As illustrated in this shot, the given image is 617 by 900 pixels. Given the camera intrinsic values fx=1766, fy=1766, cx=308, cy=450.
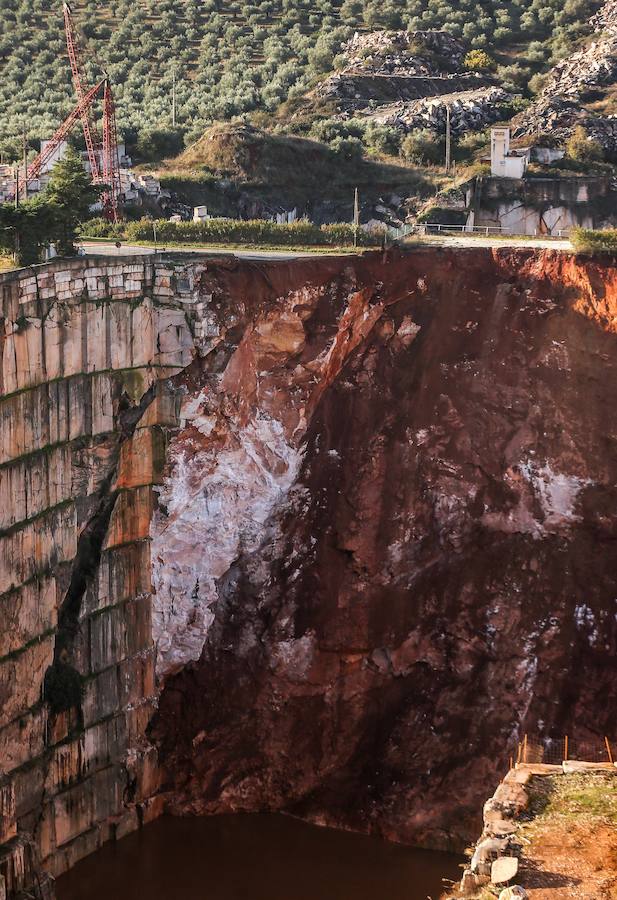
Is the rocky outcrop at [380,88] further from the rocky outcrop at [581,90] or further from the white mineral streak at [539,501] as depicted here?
the white mineral streak at [539,501]

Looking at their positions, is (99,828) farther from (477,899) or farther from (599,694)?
(477,899)

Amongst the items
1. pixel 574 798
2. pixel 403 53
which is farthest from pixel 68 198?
pixel 403 53

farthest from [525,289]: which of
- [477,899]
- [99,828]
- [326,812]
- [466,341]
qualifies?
[477,899]

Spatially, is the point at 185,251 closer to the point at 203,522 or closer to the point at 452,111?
the point at 203,522

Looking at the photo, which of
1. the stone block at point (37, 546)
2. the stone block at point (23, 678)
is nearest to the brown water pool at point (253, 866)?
the stone block at point (23, 678)

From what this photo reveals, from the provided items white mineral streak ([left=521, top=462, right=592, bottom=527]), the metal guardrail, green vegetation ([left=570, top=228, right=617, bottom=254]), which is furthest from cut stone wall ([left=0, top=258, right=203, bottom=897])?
the metal guardrail

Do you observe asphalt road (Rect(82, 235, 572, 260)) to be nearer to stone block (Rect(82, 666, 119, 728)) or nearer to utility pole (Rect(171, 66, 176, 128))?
stone block (Rect(82, 666, 119, 728))
